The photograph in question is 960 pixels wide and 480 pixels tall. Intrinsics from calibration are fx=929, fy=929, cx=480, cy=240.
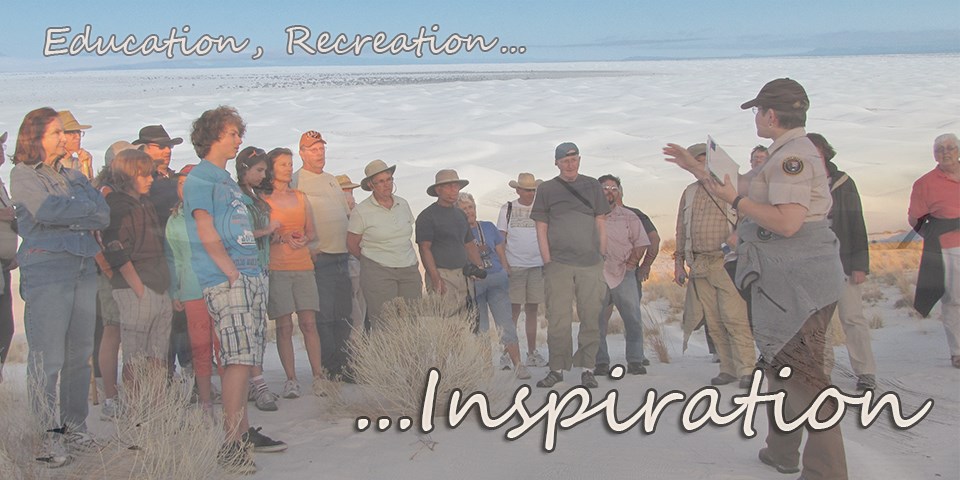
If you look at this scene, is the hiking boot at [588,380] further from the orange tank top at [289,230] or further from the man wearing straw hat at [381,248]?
the orange tank top at [289,230]

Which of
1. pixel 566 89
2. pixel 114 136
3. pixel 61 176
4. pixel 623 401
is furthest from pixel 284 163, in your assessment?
pixel 566 89

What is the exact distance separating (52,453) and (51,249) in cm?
97

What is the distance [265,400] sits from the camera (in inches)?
233

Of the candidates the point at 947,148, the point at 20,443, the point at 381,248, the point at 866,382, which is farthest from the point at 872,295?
the point at 20,443

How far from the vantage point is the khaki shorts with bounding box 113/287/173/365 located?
5457mm

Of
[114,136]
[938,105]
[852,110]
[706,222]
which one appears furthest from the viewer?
[852,110]

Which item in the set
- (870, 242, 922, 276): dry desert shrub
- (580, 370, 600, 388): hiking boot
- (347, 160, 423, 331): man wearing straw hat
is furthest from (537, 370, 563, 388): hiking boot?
(870, 242, 922, 276): dry desert shrub

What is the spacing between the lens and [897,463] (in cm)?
449

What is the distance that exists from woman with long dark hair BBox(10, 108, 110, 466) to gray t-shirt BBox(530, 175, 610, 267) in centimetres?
310

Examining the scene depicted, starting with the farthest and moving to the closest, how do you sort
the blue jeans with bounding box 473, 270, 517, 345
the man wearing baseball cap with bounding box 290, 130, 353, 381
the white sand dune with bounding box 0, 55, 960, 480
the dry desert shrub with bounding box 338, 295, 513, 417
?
the blue jeans with bounding box 473, 270, 517, 345
the man wearing baseball cap with bounding box 290, 130, 353, 381
the dry desert shrub with bounding box 338, 295, 513, 417
the white sand dune with bounding box 0, 55, 960, 480

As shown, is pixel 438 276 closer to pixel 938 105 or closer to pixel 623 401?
pixel 623 401

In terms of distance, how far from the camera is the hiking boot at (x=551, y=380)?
6496mm

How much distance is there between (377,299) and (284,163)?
45.9 inches

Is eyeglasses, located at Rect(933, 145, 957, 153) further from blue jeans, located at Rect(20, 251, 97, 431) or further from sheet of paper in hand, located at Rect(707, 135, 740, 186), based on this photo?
blue jeans, located at Rect(20, 251, 97, 431)
